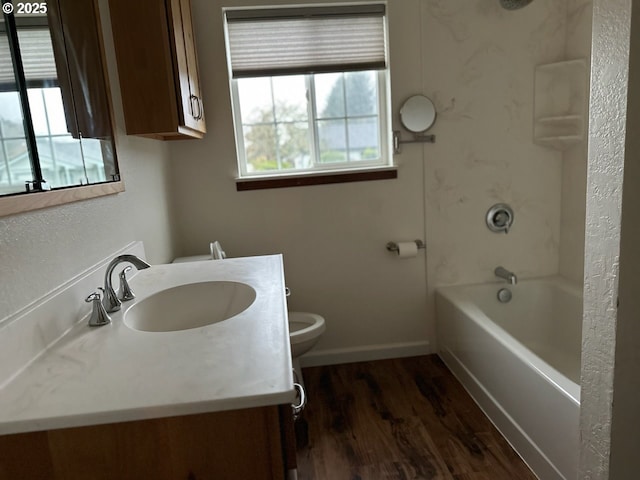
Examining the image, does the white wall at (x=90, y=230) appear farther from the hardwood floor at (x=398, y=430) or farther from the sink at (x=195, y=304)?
the hardwood floor at (x=398, y=430)

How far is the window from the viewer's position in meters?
2.35

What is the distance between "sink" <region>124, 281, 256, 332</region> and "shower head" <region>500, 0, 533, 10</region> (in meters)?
2.03

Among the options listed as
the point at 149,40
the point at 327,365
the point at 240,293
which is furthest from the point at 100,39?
the point at 327,365

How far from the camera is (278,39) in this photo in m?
2.36

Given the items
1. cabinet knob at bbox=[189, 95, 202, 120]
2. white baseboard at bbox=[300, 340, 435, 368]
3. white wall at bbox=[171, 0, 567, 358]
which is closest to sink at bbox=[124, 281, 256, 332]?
cabinet knob at bbox=[189, 95, 202, 120]

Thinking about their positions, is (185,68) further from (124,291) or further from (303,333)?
(303,333)

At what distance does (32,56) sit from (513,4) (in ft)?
7.33

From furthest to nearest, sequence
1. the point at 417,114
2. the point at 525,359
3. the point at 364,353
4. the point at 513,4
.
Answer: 1. the point at 364,353
2. the point at 417,114
3. the point at 513,4
4. the point at 525,359

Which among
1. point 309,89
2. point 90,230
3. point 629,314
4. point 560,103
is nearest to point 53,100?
point 90,230

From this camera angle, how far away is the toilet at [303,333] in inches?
82.8

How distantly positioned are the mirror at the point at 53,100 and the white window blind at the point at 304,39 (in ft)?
3.35

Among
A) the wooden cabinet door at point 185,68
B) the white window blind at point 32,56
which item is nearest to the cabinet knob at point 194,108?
the wooden cabinet door at point 185,68

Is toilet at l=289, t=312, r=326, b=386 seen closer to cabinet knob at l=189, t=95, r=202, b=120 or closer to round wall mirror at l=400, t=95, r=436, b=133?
cabinet knob at l=189, t=95, r=202, b=120

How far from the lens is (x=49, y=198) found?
1.06 meters
